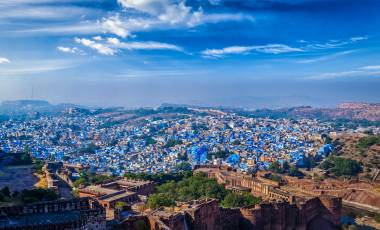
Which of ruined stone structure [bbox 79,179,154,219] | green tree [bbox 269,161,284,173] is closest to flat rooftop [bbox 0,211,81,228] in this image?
ruined stone structure [bbox 79,179,154,219]

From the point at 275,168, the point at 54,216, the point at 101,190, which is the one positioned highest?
the point at 54,216

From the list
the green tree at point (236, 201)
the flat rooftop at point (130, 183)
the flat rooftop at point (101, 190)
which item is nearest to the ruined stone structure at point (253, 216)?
the green tree at point (236, 201)

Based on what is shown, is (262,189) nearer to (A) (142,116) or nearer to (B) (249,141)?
(B) (249,141)

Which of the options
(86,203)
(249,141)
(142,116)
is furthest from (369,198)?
(142,116)

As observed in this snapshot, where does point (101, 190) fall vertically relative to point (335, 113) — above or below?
below

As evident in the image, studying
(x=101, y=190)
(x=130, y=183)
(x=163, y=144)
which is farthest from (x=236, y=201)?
(x=163, y=144)

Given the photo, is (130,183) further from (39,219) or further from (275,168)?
(275,168)
